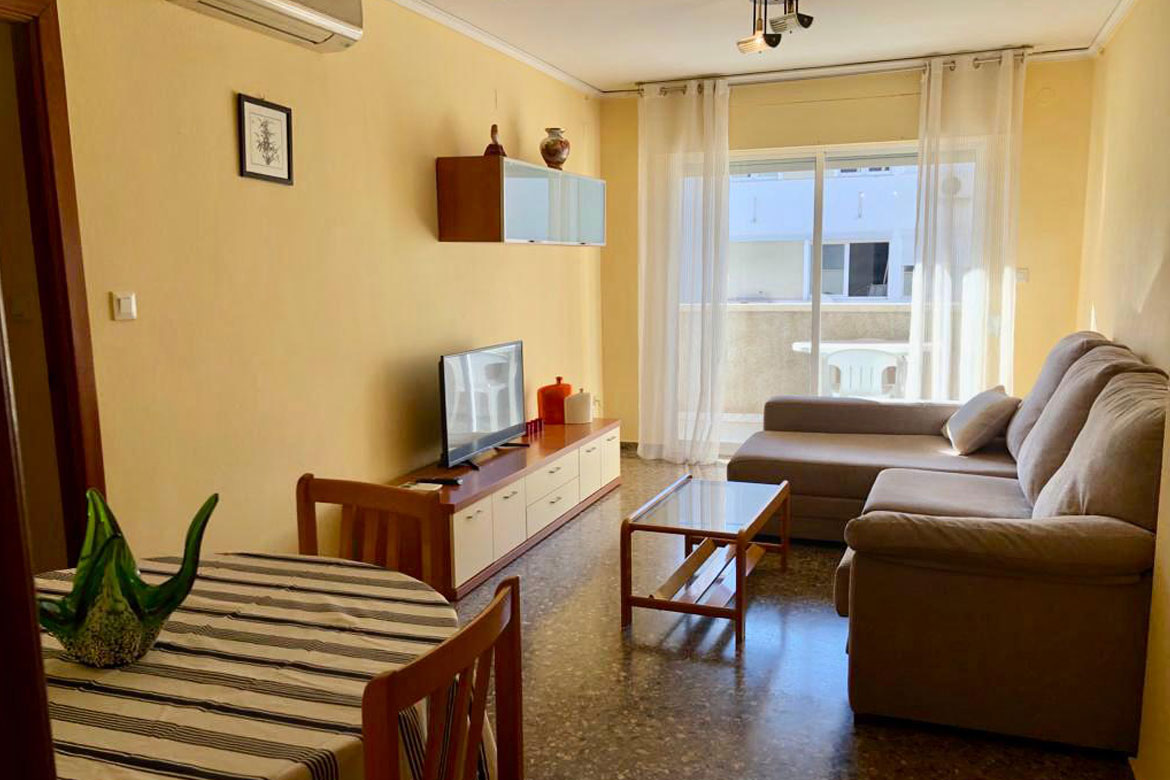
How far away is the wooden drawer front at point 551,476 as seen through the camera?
435cm

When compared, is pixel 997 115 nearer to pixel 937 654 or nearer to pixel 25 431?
pixel 937 654

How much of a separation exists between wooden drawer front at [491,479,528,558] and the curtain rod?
3184 millimetres

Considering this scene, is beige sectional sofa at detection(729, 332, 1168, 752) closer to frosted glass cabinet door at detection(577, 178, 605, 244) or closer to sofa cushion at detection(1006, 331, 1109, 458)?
sofa cushion at detection(1006, 331, 1109, 458)

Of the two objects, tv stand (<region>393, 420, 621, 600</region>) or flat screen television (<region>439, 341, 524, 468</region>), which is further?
flat screen television (<region>439, 341, 524, 468</region>)

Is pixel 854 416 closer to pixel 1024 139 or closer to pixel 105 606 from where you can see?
pixel 1024 139

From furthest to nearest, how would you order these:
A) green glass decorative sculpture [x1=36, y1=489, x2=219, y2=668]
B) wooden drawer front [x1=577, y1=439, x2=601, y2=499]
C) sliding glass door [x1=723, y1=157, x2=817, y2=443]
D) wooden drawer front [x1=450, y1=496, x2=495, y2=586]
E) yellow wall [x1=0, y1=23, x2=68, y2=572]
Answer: sliding glass door [x1=723, y1=157, x2=817, y2=443] < wooden drawer front [x1=577, y1=439, x2=601, y2=499] < wooden drawer front [x1=450, y1=496, x2=495, y2=586] < yellow wall [x1=0, y1=23, x2=68, y2=572] < green glass decorative sculpture [x1=36, y1=489, x2=219, y2=668]

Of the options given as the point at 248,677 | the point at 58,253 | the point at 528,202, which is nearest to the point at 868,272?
the point at 528,202

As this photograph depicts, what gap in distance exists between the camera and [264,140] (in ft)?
10.6

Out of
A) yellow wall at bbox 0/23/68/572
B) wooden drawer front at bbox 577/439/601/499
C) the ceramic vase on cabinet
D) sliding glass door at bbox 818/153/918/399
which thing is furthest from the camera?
sliding glass door at bbox 818/153/918/399

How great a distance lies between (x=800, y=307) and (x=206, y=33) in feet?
14.1

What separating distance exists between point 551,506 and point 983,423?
218 centimetres

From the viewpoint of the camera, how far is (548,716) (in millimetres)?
2758

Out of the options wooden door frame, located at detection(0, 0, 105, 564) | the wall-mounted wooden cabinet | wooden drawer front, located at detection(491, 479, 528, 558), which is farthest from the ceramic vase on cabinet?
wooden door frame, located at detection(0, 0, 105, 564)

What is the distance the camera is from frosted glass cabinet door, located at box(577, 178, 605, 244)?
5256mm
